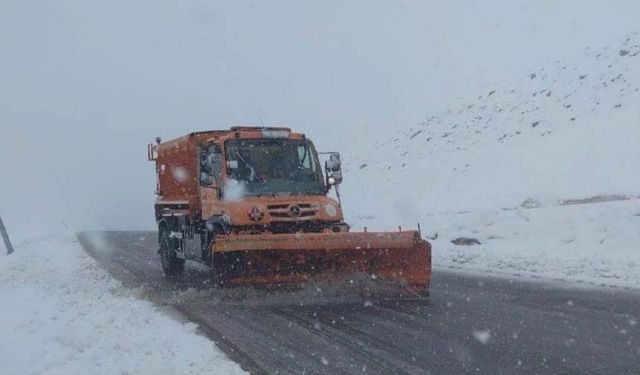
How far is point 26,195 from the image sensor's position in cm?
4919

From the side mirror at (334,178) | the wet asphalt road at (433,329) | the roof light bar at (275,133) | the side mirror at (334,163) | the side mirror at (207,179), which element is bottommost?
the wet asphalt road at (433,329)

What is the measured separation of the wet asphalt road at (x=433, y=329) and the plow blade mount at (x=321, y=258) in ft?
0.95

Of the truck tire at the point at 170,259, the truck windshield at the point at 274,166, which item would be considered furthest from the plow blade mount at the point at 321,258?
the truck tire at the point at 170,259

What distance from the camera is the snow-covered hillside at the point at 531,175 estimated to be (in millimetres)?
13828

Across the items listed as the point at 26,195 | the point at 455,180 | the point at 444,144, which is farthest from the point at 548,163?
the point at 26,195

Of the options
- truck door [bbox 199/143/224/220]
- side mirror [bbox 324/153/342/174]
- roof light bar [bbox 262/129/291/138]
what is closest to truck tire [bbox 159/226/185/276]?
truck door [bbox 199/143/224/220]

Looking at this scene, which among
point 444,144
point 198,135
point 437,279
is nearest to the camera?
point 437,279

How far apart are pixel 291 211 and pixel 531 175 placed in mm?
13743

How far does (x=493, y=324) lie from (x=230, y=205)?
4.43m

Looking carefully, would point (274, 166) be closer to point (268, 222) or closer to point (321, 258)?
point (268, 222)

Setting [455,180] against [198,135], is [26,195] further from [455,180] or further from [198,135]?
[198,135]

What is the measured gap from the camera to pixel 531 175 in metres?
22.2

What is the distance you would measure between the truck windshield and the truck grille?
0.42 m

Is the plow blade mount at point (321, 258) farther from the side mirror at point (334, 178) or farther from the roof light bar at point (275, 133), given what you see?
the roof light bar at point (275, 133)
